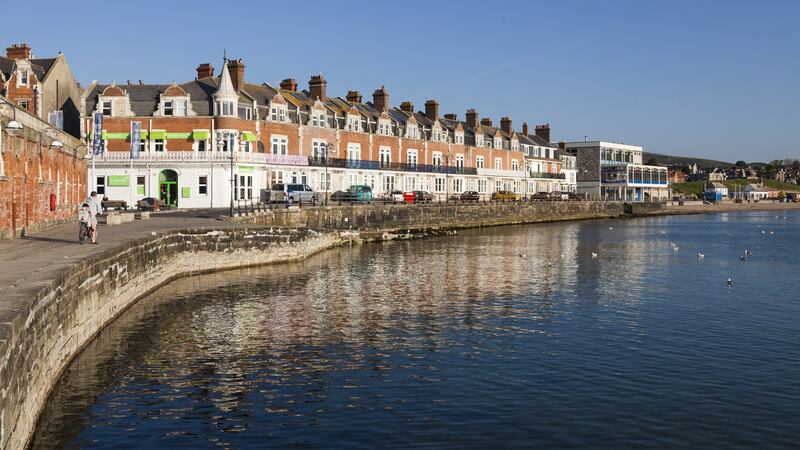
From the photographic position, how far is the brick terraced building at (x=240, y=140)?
72562mm

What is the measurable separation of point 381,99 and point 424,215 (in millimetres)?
24496

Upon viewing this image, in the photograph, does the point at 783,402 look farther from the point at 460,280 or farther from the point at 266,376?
the point at 460,280

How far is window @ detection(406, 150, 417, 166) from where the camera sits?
101 m

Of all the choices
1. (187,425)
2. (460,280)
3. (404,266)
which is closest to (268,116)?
(404,266)

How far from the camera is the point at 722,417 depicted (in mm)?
16953

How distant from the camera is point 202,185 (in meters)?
72.6

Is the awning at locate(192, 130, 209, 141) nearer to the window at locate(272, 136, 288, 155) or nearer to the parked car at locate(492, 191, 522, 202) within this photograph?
the window at locate(272, 136, 288, 155)

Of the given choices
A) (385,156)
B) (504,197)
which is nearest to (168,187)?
(385,156)

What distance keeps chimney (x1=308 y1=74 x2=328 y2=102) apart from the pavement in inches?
1955

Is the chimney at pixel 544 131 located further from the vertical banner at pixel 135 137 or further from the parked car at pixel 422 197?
the vertical banner at pixel 135 137

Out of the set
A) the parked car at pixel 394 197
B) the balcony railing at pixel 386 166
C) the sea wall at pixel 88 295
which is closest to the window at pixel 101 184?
the balcony railing at pixel 386 166

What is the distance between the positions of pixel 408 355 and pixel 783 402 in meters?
9.86

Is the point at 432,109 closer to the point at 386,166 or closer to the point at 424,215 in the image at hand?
the point at 386,166

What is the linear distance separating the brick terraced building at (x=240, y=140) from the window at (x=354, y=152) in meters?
0.12
